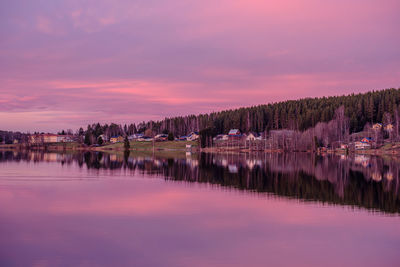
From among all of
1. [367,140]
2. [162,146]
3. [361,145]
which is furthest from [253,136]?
[367,140]

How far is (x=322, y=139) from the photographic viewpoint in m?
147

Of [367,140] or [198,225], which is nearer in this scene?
[198,225]

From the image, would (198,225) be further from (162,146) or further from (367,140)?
(162,146)

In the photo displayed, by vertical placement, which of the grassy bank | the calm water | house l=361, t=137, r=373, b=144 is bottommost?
the calm water

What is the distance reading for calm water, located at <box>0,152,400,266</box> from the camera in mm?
15680

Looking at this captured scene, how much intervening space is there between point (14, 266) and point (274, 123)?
191m

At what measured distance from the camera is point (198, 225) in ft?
69.6

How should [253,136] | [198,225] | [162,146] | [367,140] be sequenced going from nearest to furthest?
[198,225]
[367,140]
[253,136]
[162,146]

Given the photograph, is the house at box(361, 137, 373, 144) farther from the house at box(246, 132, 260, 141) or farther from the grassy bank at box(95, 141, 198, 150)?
the grassy bank at box(95, 141, 198, 150)

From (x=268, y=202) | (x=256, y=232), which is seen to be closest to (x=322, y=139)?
(x=268, y=202)

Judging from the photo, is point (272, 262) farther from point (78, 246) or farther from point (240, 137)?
point (240, 137)

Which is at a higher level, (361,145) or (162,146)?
(361,145)

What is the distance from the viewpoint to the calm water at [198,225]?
15680 millimetres

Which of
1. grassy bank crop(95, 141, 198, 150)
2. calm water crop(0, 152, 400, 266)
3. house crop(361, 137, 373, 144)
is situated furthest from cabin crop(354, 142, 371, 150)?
calm water crop(0, 152, 400, 266)
